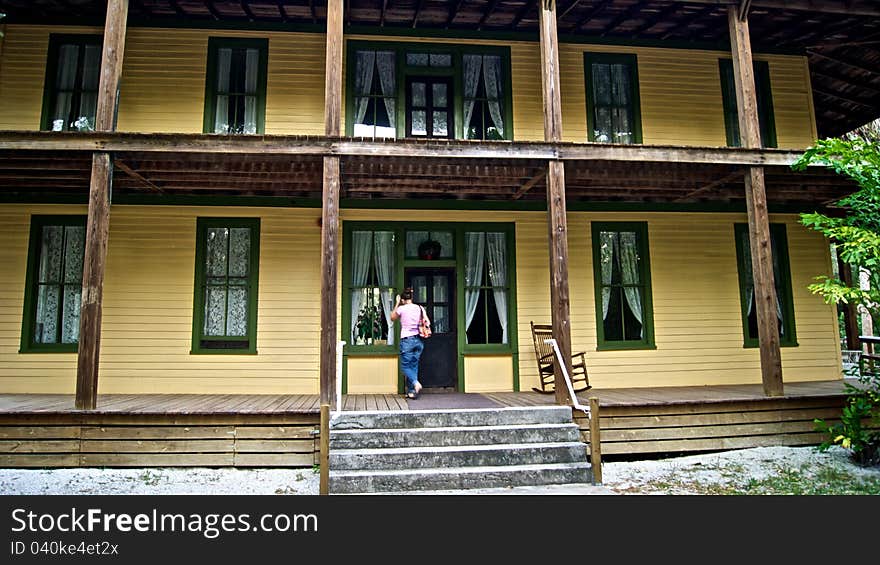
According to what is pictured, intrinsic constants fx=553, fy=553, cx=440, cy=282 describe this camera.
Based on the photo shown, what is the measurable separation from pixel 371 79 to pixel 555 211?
4.13 meters

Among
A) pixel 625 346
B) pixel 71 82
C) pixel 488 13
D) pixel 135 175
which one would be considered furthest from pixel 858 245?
pixel 71 82

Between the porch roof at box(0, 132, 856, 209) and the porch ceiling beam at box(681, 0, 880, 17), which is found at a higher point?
the porch ceiling beam at box(681, 0, 880, 17)

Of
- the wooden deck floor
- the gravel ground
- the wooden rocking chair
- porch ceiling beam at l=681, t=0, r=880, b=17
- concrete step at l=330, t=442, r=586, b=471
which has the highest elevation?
porch ceiling beam at l=681, t=0, r=880, b=17

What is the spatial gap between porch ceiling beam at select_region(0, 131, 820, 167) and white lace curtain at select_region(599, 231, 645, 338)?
2.17 m

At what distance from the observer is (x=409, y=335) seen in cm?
772

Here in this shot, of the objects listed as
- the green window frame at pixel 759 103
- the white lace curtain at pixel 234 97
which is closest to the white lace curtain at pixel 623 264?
the green window frame at pixel 759 103

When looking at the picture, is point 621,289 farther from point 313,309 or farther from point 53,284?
Answer: point 53,284

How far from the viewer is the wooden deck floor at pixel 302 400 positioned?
6.57m

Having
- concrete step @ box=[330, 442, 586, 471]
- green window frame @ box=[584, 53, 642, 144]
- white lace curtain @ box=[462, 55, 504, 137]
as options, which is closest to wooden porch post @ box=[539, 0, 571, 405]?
concrete step @ box=[330, 442, 586, 471]

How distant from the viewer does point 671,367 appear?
919 cm

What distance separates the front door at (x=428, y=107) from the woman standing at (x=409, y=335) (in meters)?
2.96

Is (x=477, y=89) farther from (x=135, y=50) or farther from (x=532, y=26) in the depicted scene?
(x=135, y=50)

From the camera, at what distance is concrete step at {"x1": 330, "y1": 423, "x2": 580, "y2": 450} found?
6.03 meters

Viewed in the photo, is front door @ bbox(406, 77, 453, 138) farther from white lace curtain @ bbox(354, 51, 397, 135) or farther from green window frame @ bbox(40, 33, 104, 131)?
green window frame @ bbox(40, 33, 104, 131)
